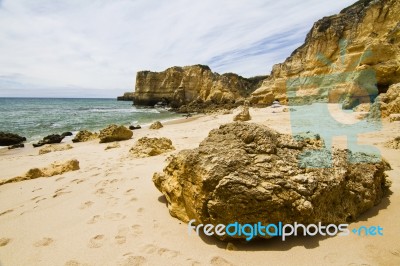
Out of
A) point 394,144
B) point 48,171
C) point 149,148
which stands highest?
point 394,144

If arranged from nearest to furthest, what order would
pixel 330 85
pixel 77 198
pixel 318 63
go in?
pixel 77 198 < pixel 330 85 < pixel 318 63

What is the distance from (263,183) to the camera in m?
2.34

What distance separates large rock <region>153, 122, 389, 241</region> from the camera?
2285 mm

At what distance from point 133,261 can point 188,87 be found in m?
47.9

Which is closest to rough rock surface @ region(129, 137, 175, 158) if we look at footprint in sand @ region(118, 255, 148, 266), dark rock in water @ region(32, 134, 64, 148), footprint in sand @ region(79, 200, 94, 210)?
footprint in sand @ region(79, 200, 94, 210)

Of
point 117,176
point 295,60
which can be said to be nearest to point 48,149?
point 117,176

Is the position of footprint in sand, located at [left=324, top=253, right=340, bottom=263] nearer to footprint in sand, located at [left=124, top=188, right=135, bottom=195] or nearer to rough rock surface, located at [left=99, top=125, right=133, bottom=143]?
footprint in sand, located at [left=124, top=188, right=135, bottom=195]

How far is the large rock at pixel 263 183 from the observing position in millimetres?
A: 2285

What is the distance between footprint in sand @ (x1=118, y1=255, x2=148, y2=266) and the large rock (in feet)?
2.25

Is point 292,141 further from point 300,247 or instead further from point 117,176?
point 117,176

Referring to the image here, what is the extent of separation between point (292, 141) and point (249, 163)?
0.84m

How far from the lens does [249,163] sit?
2.51 meters

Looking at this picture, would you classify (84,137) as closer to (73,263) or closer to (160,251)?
(73,263)

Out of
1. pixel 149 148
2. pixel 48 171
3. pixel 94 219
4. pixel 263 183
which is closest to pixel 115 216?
pixel 94 219
